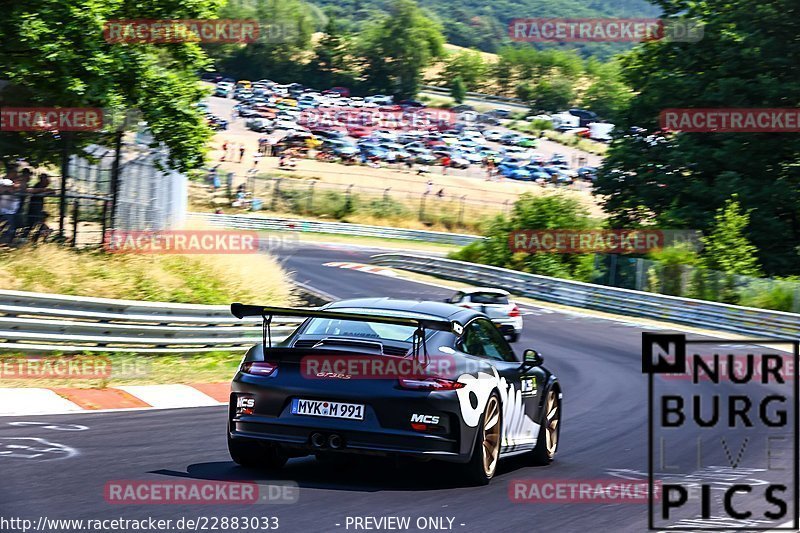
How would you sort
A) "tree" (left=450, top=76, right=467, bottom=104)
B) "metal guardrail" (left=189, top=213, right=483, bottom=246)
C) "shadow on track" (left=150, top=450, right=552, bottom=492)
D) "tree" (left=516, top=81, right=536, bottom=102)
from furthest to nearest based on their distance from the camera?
"tree" (left=516, top=81, right=536, bottom=102) < "tree" (left=450, top=76, right=467, bottom=104) < "metal guardrail" (left=189, top=213, right=483, bottom=246) < "shadow on track" (left=150, top=450, right=552, bottom=492)

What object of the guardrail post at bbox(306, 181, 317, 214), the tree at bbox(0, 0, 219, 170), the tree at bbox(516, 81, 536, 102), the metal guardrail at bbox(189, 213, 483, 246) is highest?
the tree at bbox(516, 81, 536, 102)

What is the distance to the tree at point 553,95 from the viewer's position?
447 ft

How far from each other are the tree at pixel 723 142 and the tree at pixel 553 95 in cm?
9149

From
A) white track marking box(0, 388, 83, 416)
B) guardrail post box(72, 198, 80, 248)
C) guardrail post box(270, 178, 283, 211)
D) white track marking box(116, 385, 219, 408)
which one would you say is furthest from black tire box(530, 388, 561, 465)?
guardrail post box(270, 178, 283, 211)

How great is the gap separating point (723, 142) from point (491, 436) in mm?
35489

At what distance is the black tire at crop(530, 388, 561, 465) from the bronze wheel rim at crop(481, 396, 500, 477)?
51.0 inches

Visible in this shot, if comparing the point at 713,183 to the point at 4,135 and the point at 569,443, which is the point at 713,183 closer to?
the point at 4,135

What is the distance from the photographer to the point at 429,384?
7.84 metres

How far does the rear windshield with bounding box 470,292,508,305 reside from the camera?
26344 millimetres

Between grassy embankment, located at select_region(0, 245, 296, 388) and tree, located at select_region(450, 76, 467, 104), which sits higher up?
tree, located at select_region(450, 76, 467, 104)

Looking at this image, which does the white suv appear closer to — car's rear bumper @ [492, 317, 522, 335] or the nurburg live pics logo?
car's rear bumper @ [492, 317, 522, 335]

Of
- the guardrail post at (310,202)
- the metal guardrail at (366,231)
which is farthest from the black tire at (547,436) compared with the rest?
the guardrail post at (310,202)

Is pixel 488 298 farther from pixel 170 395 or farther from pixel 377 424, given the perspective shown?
pixel 377 424

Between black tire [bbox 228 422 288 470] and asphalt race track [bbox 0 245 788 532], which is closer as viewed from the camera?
asphalt race track [bbox 0 245 788 532]
